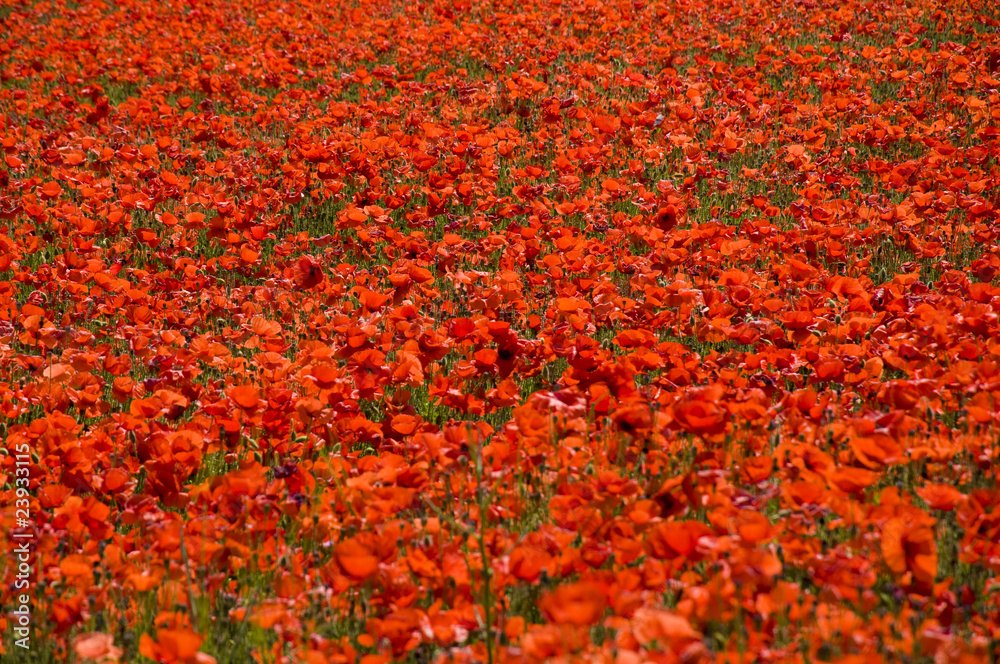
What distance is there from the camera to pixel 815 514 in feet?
6.93

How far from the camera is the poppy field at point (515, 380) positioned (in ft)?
6.39

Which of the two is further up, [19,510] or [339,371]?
[339,371]

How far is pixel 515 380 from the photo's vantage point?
12.0 feet

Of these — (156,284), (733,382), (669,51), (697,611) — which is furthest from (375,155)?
(697,611)

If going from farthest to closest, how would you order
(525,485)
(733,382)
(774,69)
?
(774,69) < (733,382) < (525,485)

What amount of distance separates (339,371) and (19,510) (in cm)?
109

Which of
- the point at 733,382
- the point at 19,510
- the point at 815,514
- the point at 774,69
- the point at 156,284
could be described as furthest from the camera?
the point at 774,69

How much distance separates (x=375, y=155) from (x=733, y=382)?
3730 millimetres

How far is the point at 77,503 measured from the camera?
234cm

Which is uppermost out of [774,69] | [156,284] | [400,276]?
[774,69]

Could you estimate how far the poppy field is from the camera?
76.6 inches

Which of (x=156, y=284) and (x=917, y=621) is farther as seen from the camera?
(x=156, y=284)

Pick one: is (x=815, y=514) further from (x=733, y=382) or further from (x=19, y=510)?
(x=19, y=510)

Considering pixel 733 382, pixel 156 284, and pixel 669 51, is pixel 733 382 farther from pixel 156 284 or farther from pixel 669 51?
pixel 669 51
